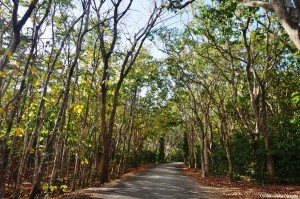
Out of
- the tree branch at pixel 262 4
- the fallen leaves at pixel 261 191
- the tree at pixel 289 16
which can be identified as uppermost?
the tree branch at pixel 262 4

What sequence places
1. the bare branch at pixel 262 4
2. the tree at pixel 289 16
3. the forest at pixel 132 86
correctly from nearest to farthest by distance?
the tree at pixel 289 16 → the bare branch at pixel 262 4 → the forest at pixel 132 86

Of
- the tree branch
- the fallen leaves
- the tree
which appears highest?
the tree branch

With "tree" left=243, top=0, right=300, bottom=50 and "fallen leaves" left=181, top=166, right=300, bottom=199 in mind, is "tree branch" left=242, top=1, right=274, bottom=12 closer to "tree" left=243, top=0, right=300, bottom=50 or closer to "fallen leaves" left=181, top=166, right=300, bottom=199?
"tree" left=243, top=0, right=300, bottom=50

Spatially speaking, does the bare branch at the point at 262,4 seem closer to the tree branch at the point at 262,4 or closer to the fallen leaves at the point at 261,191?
the tree branch at the point at 262,4

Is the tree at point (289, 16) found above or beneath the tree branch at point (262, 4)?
beneath

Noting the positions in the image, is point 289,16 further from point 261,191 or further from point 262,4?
point 261,191

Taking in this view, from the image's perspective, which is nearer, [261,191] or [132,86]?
[261,191]

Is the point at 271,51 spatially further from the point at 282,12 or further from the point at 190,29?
the point at 282,12

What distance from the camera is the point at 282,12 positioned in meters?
5.43

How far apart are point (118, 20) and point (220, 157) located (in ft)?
56.0

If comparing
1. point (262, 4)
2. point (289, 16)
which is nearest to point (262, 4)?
point (262, 4)

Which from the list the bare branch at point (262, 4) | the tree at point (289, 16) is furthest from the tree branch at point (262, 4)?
the tree at point (289, 16)

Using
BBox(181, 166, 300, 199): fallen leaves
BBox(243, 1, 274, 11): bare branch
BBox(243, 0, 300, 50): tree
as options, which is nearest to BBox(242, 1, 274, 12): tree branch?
BBox(243, 1, 274, 11): bare branch

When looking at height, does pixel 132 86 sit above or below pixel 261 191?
above
